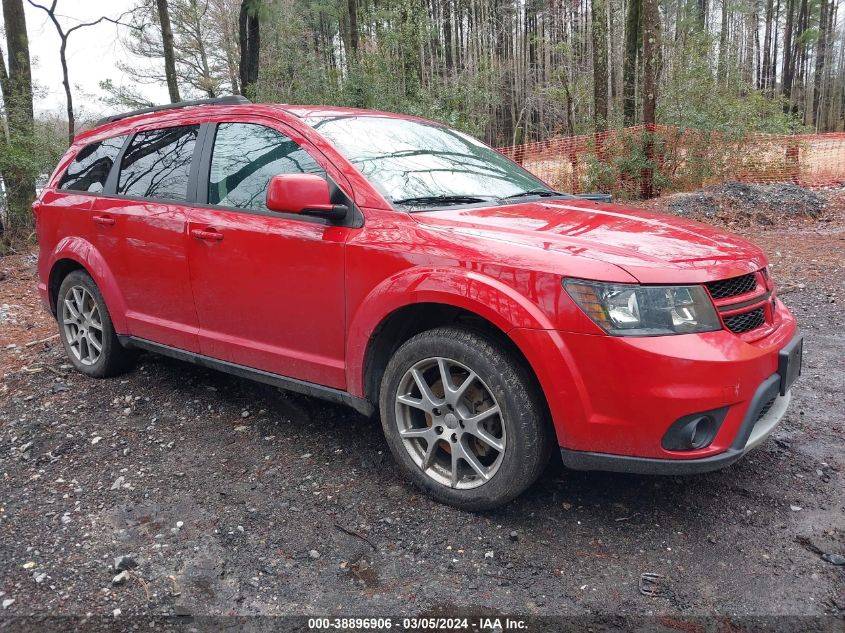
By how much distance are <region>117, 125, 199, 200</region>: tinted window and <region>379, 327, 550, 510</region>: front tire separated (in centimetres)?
190

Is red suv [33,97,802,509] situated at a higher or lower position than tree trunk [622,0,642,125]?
lower

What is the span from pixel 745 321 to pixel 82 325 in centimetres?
427

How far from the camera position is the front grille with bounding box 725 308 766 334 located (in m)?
2.43

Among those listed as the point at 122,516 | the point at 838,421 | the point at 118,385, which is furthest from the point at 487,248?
the point at 118,385

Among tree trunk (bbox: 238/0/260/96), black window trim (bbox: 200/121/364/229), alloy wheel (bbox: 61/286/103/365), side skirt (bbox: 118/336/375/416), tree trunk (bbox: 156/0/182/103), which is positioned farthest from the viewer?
tree trunk (bbox: 156/0/182/103)

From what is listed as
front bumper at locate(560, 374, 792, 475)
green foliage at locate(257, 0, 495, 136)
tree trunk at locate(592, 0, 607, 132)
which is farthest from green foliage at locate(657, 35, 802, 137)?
front bumper at locate(560, 374, 792, 475)

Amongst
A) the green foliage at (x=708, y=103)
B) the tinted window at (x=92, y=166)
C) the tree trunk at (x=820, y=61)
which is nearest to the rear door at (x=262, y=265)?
the tinted window at (x=92, y=166)

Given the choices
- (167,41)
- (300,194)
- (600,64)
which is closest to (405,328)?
(300,194)

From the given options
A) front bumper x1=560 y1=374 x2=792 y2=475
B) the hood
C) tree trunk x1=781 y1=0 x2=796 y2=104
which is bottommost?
front bumper x1=560 y1=374 x2=792 y2=475

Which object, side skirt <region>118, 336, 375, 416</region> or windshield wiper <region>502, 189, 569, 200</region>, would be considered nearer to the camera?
side skirt <region>118, 336, 375, 416</region>

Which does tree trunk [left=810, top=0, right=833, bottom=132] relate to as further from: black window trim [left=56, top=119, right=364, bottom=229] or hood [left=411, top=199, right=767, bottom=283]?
black window trim [left=56, top=119, right=364, bottom=229]

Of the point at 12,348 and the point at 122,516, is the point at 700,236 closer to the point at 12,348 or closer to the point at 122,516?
the point at 122,516

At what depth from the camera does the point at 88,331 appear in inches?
177

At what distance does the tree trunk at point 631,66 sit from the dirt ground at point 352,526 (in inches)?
452
